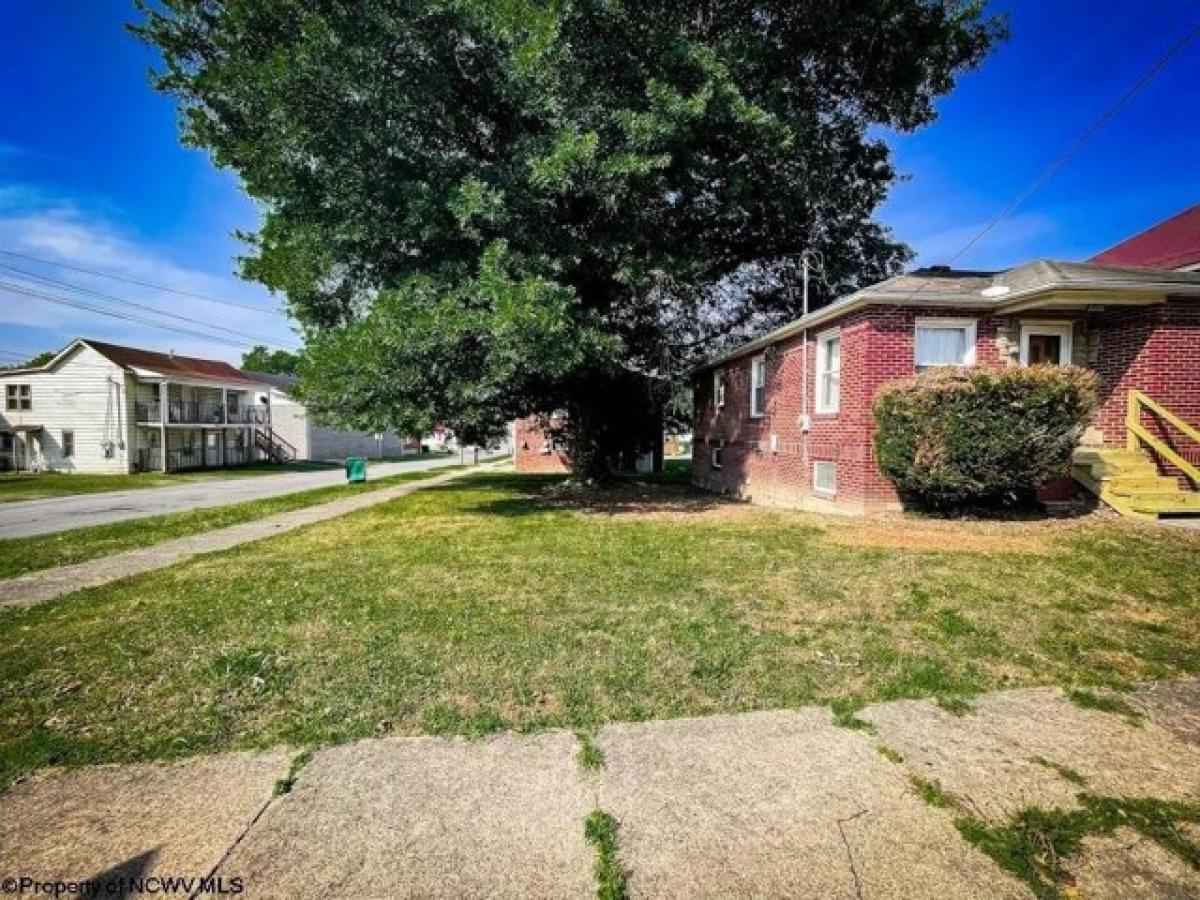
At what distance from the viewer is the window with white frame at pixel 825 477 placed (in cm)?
1150

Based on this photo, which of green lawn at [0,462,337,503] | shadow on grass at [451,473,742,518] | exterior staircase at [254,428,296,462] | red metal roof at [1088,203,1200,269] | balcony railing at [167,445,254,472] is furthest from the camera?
exterior staircase at [254,428,296,462]

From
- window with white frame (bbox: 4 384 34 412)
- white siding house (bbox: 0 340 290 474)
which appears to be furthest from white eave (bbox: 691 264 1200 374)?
window with white frame (bbox: 4 384 34 412)

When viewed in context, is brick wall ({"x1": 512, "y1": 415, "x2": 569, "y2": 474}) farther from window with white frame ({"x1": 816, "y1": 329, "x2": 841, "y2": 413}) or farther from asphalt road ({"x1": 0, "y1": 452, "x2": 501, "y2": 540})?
window with white frame ({"x1": 816, "y1": 329, "x2": 841, "y2": 413})

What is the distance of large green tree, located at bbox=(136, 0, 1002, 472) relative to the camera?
10.6 metres

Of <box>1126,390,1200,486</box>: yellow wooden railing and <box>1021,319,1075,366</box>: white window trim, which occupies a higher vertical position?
<box>1021,319,1075,366</box>: white window trim

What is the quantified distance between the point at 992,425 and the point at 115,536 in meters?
13.9

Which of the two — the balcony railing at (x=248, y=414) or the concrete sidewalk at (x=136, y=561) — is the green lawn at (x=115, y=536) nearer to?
the concrete sidewalk at (x=136, y=561)

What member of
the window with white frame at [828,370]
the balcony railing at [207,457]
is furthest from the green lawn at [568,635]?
the balcony railing at [207,457]

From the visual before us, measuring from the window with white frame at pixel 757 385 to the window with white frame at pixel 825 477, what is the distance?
3053 millimetres

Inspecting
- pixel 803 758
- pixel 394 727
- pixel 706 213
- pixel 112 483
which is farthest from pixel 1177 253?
pixel 112 483

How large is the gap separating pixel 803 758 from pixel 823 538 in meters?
5.87

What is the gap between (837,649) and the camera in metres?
4.45

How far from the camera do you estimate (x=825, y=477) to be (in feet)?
39.1

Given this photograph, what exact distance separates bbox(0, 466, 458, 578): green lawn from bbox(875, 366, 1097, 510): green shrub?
11.9 metres
